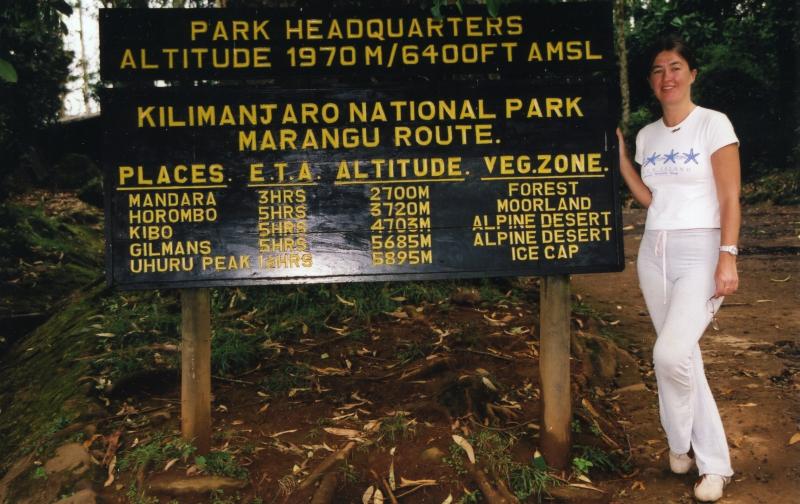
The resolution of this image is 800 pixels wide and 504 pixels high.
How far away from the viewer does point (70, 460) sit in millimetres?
4289

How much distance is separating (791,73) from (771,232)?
6.04 metres

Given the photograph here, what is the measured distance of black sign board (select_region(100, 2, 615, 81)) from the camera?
12.8 ft

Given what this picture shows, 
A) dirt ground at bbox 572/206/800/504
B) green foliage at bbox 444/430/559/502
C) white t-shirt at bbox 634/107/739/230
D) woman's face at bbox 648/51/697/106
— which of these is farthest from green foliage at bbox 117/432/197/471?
woman's face at bbox 648/51/697/106

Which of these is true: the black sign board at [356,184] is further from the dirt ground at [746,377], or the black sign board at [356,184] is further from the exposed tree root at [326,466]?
the dirt ground at [746,377]

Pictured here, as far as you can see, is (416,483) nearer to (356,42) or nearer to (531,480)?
(531,480)

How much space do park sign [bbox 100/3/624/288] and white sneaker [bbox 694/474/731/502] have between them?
1.35 meters

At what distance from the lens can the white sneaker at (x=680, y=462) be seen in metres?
4.01

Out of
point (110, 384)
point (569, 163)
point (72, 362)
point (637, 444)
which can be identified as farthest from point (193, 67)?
point (637, 444)

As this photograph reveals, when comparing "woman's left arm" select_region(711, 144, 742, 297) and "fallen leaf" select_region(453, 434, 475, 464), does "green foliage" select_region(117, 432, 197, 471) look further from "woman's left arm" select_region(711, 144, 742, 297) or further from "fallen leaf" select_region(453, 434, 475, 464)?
"woman's left arm" select_region(711, 144, 742, 297)

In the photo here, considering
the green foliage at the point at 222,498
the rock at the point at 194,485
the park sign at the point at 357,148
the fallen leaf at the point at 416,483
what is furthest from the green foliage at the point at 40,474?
the fallen leaf at the point at 416,483

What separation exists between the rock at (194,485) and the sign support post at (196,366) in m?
0.22

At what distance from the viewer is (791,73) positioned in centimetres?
1512

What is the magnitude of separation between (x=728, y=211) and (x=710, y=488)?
1.62 meters

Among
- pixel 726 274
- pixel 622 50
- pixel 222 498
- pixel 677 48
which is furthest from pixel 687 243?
pixel 622 50
